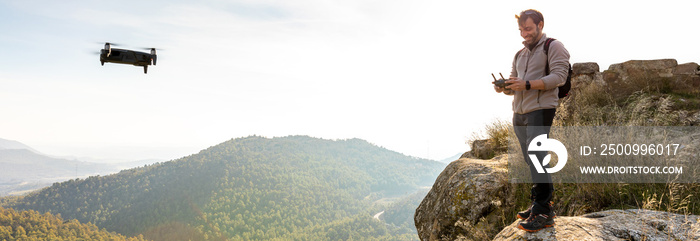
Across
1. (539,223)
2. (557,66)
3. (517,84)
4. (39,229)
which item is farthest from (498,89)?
(39,229)

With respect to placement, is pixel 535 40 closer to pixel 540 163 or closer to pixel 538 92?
pixel 538 92

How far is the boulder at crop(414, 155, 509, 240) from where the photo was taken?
4.39m

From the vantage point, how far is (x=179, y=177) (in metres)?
159

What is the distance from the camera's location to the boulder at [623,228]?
8.71 ft

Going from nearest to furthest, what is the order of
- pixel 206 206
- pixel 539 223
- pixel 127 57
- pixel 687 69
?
pixel 539 223 < pixel 127 57 < pixel 687 69 < pixel 206 206

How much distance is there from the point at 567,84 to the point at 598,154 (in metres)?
1.71

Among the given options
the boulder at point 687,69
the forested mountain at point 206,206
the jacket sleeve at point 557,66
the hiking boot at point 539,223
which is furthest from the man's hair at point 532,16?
the forested mountain at point 206,206

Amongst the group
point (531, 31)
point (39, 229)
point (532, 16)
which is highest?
point (532, 16)

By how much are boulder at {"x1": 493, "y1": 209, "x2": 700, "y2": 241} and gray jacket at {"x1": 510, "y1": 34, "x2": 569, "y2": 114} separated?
40.1 inches

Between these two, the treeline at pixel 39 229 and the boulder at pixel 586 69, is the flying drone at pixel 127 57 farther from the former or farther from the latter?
the treeline at pixel 39 229

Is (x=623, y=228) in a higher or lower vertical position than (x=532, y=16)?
lower

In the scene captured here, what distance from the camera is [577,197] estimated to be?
3898mm

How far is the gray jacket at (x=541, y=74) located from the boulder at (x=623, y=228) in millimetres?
1019

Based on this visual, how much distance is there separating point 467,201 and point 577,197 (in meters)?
1.23
